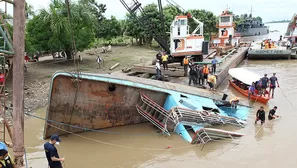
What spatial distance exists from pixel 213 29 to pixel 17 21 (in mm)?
52977

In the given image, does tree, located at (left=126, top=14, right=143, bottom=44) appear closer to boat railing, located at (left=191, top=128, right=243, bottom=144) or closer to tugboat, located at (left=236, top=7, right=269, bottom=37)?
boat railing, located at (left=191, top=128, right=243, bottom=144)

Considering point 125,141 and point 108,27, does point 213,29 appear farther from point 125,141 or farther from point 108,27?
point 125,141

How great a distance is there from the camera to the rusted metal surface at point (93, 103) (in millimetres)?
10547

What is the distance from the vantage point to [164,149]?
1015 cm

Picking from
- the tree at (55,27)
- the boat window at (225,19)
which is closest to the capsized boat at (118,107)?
the tree at (55,27)

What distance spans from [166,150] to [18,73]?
19.2 feet

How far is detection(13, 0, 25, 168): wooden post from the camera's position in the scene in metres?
6.11

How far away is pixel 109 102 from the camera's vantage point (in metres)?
11.4

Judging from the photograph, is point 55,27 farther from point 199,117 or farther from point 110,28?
point 110,28

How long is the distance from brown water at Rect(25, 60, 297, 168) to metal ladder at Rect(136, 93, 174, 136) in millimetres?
493

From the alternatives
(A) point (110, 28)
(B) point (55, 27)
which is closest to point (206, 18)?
(A) point (110, 28)

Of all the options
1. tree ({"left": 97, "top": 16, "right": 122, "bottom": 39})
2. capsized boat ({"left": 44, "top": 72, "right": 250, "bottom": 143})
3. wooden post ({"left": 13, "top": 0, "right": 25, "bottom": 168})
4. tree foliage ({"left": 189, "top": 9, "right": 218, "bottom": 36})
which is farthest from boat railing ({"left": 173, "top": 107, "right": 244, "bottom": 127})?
tree foliage ({"left": 189, "top": 9, "right": 218, "bottom": 36})

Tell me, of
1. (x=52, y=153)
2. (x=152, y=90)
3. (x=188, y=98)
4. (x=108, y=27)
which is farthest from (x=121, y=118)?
(x=108, y=27)

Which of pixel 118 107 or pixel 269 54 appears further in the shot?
pixel 269 54
